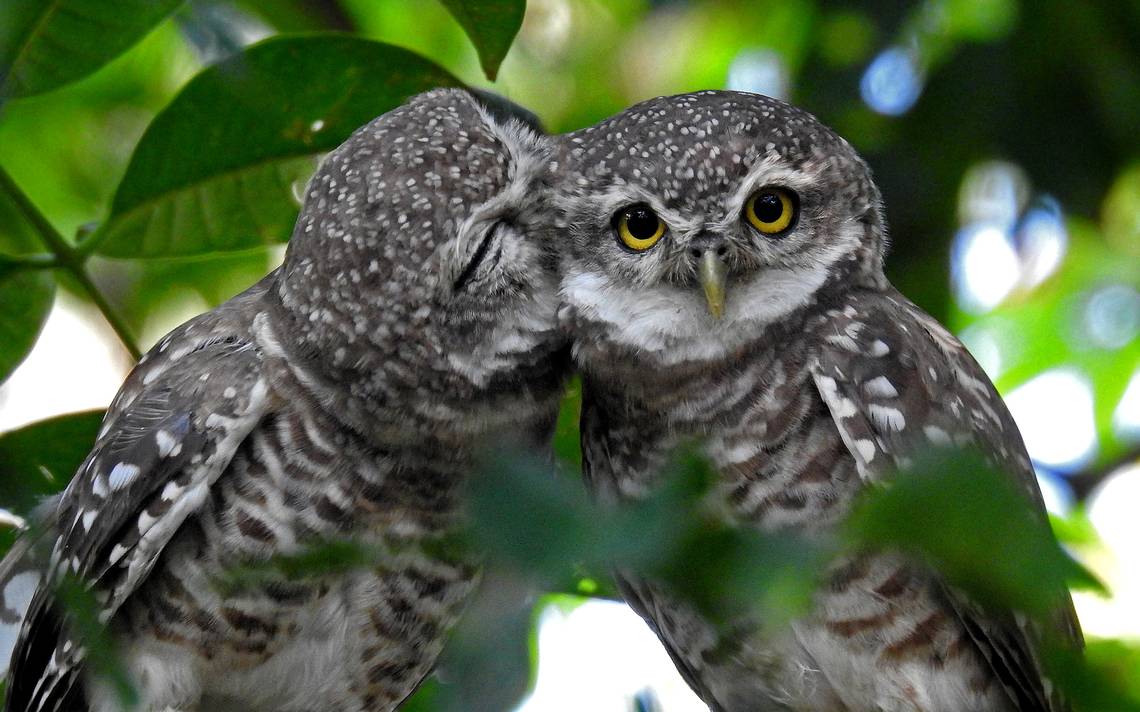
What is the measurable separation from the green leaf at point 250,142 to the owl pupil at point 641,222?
44 centimetres

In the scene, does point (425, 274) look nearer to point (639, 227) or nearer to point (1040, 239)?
point (639, 227)

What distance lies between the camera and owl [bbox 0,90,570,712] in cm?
234

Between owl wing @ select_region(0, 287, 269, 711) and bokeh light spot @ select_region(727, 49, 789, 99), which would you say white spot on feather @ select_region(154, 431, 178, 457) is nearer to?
owl wing @ select_region(0, 287, 269, 711)

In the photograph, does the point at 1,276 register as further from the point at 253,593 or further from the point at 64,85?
the point at 253,593

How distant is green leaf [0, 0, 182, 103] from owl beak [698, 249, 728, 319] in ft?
3.51

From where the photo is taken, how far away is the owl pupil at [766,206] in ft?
8.71

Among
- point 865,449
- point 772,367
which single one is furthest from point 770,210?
point 865,449

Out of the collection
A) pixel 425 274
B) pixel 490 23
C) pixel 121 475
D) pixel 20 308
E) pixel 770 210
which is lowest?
pixel 121 475

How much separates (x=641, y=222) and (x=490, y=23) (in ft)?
1.80

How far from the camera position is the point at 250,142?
270 centimetres

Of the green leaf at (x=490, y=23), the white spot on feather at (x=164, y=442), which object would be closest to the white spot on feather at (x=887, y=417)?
the green leaf at (x=490, y=23)

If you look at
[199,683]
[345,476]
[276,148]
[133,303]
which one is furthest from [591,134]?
[133,303]

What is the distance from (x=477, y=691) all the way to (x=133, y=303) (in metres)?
3.92

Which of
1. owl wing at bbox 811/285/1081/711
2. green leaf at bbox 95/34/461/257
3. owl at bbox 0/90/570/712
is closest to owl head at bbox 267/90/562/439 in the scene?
owl at bbox 0/90/570/712
